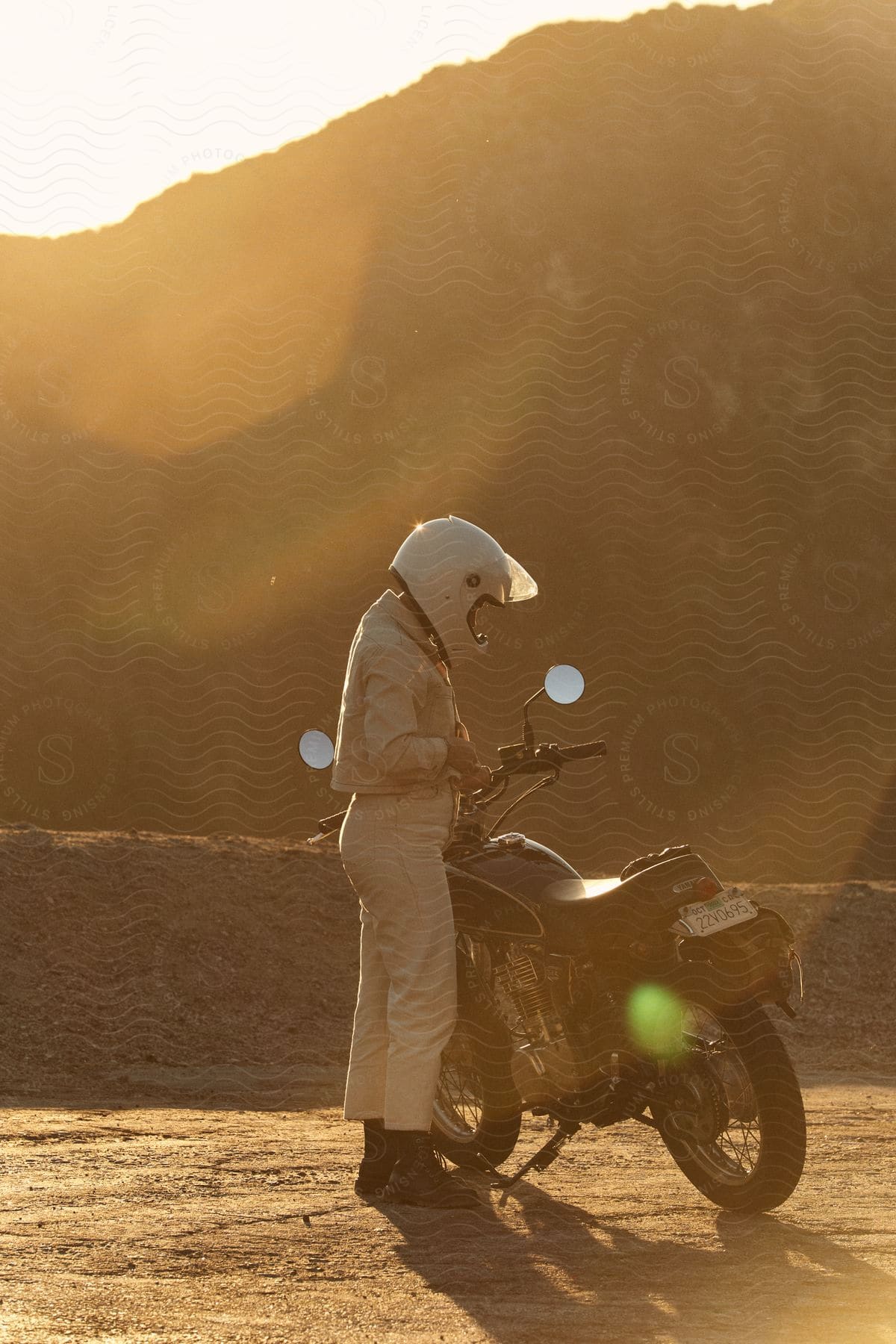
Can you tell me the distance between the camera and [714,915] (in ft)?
17.3

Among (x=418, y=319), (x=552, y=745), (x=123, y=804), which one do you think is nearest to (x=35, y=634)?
(x=123, y=804)

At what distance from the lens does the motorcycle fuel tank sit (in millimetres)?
5363

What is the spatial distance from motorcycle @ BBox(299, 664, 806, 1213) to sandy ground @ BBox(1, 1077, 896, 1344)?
0.27 metres

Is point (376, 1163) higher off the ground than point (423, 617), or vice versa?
point (423, 617)

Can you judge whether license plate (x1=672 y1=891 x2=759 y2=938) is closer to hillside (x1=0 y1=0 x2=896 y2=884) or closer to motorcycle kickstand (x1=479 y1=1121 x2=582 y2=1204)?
motorcycle kickstand (x1=479 y1=1121 x2=582 y2=1204)

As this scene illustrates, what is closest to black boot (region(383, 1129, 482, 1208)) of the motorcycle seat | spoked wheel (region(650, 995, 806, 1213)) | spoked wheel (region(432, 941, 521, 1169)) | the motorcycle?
the motorcycle

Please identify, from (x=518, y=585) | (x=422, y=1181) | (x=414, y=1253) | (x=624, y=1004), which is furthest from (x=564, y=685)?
(x=414, y=1253)

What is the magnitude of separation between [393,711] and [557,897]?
2.80 ft

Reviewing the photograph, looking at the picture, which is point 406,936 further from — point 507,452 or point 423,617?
point 507,452

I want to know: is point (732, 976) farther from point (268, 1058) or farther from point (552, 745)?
point (268, 1058)

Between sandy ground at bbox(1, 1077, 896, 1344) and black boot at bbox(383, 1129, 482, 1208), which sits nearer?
sandy ground at bbox(1, 1077, 896, 1344)

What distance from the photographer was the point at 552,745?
6121 millimetres

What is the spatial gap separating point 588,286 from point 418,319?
3.62 meters

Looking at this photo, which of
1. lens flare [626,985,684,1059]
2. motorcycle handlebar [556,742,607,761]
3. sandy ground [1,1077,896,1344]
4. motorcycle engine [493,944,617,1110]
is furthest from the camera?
motorcycle handlebar [556,742,607,761]
